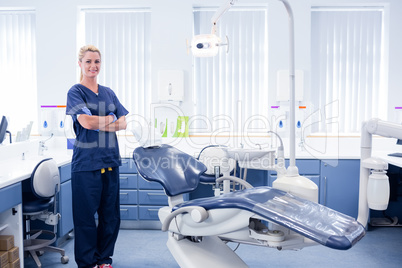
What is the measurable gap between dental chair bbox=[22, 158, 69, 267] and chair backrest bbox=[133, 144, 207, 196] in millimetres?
710

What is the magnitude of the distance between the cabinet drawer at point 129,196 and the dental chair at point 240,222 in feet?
4.35

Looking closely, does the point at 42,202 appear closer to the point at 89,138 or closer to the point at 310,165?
the point at 89,138

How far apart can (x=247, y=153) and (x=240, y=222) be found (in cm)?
53

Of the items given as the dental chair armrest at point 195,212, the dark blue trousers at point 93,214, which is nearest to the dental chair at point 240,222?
the dental chair armrest at point 195,212

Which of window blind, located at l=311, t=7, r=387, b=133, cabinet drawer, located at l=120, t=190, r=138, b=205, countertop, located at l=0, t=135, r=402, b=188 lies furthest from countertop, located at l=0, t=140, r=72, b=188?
window blind, located at l=311, t=7, r=387, b=133

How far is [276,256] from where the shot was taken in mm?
2705

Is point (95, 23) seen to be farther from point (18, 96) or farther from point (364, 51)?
point (364, 51)

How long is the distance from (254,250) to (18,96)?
313cm

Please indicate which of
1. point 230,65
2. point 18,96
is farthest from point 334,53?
point 18,96

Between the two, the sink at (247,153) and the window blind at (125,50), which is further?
the window blind at (125,50)

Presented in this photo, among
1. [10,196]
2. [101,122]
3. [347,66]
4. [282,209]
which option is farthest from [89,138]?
[347,66]

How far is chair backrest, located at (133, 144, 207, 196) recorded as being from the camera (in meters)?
1.99

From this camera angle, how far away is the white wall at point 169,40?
3.77 metres

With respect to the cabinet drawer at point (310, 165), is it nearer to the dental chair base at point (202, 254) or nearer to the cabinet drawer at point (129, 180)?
the cabinet drawer at point (129, 180)
